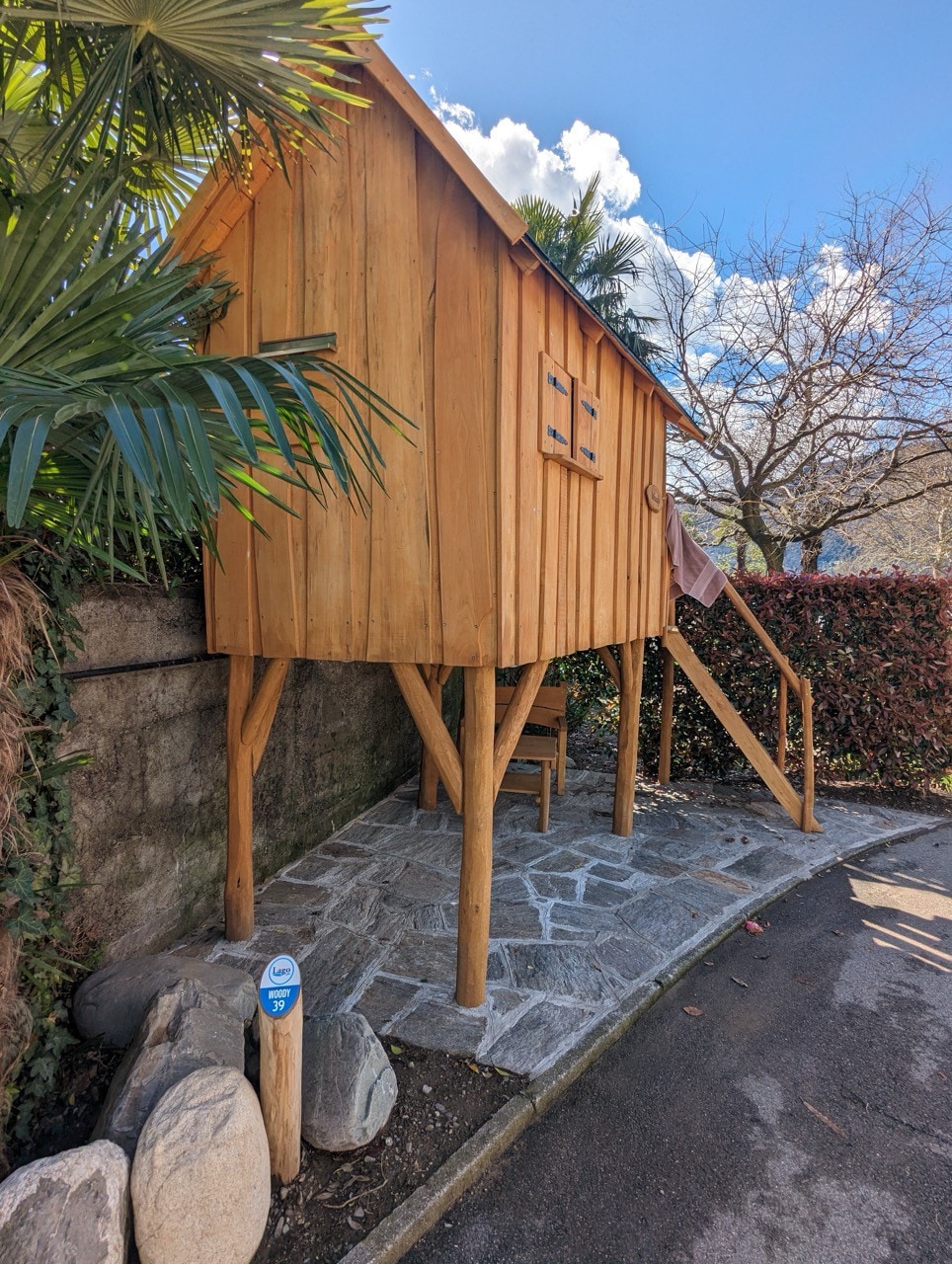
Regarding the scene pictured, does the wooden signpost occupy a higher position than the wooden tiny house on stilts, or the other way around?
the wooden tiny house on stilts

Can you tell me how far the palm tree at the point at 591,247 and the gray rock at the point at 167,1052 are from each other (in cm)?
877

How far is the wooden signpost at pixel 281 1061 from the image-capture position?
5.76 ft

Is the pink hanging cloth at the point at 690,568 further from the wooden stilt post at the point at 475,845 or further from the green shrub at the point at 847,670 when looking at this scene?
the wooden stilt post at the point at 475,845

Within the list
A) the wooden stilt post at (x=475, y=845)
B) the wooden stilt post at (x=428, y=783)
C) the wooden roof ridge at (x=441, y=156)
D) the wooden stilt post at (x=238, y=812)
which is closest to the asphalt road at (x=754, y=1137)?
the wooden stilt post at (x=475, y=845)

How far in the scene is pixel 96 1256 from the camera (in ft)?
4.72

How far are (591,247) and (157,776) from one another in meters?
8.84

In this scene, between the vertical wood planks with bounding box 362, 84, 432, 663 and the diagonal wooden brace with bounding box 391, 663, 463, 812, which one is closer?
the vertical wood planks with bounding box 362, 84, 432, 663

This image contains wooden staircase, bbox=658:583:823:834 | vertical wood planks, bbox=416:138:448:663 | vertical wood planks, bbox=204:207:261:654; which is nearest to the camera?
vertical wood planks, bbox=416:138:448:663

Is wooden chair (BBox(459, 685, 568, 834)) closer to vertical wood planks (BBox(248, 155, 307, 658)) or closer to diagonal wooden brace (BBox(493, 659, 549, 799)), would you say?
diagonal wooden brace (BBox(493, 659, 549, 799))

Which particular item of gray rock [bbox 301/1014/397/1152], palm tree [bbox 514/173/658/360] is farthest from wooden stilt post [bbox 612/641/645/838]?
palm tree [bbox 514/173/658/360]

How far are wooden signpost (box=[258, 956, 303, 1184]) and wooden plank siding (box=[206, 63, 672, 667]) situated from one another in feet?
4.15

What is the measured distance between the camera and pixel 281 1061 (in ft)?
5.88

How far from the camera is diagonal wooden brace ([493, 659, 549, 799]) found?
2846 millimetres

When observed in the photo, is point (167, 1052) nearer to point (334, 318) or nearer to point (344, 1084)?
point (344, 1084)
